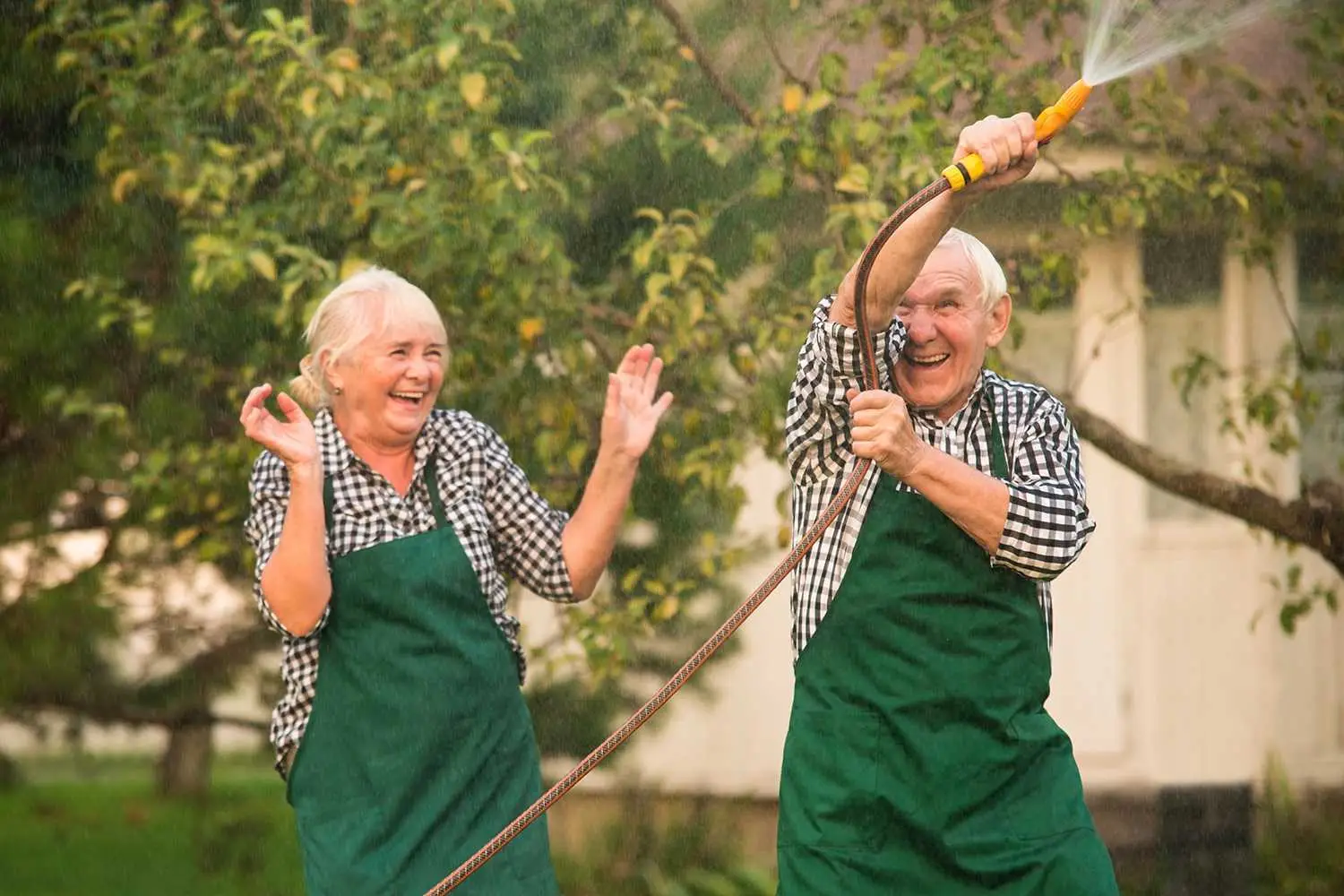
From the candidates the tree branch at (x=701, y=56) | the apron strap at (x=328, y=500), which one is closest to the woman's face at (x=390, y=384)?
the apron strap at (x=328, y=500)

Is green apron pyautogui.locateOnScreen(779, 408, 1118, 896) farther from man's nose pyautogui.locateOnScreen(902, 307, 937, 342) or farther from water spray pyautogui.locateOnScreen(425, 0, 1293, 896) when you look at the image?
man's nose pyautogui.locateOnScreen(902, 307, 937, 342)

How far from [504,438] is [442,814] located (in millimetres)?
1655

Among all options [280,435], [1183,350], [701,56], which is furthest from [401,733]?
[1183,350]

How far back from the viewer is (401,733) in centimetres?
302

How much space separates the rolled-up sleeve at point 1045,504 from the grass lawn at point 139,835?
312 cm

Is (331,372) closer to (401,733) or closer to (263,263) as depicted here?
(401,733)

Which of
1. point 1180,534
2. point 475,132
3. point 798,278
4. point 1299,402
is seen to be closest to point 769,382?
point 798,278

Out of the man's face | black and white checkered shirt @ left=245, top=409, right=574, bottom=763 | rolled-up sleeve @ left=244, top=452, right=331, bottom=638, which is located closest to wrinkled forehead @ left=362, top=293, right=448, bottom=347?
black and white checkered shirt @ left=245, top=409, right=574, bottom=763

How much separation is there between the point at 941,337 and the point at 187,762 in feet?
11.2

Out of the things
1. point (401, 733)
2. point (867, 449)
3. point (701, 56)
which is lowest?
point (401, 733)

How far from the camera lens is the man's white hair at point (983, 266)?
2.93m

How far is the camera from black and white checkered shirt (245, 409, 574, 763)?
306 centimetres

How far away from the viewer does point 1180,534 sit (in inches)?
239

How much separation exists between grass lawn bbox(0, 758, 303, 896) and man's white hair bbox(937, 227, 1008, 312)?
3.14m
